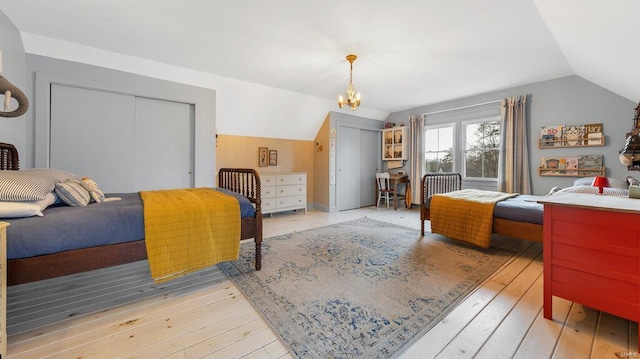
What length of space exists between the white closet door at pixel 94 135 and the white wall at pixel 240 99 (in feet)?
1.42

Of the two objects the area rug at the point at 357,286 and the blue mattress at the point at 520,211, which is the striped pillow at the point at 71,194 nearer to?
the area rug at the point at 357,286

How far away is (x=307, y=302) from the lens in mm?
1848

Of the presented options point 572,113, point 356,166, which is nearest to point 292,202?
point 356,166

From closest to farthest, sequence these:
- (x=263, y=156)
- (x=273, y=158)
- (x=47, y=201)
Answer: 1. (x=47, y=201)
2. (x=263, y=156)
3. (x=273, y=158)

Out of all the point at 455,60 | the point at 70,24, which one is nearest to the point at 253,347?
the point at 70,24

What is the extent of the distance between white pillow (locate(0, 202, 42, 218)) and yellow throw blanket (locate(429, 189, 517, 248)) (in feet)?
12.7

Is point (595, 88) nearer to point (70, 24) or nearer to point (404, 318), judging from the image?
point (404, 318)

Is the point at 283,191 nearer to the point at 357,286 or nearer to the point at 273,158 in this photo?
the point at 273,158

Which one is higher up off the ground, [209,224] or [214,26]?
[214,26]

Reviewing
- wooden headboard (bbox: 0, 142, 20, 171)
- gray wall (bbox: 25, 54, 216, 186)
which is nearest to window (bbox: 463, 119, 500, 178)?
gray wall (bbox: 25, 54, 216, 186)

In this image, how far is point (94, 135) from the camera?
3.30 m

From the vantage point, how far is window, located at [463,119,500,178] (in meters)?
4.85

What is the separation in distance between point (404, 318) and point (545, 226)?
45.2 inches

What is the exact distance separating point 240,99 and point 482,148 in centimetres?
490
